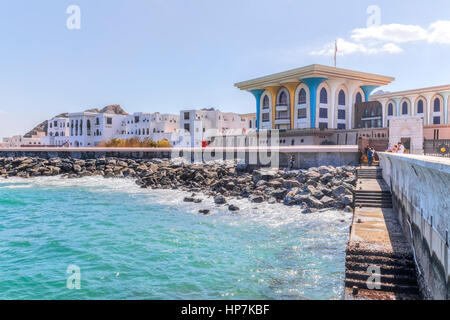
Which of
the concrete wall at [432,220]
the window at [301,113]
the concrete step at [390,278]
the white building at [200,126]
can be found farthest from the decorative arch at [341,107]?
the concrete step at [390,278]

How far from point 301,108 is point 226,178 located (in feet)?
103

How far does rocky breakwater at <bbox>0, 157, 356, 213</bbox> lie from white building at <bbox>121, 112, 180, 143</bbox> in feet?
114

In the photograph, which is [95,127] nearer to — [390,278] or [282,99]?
[282,99]

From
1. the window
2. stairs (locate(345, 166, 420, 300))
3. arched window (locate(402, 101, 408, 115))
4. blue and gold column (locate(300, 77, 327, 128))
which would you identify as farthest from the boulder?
arched window (locate(402, 101, 408, 115))

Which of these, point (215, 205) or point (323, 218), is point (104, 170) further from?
point (323, 218)

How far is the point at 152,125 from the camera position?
7350 centimetres

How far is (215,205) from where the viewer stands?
1772cm

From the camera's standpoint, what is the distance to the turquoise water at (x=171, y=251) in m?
8.09

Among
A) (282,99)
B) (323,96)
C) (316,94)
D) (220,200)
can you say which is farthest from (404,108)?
(220,200)

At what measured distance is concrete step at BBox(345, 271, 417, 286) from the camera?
666 cm
